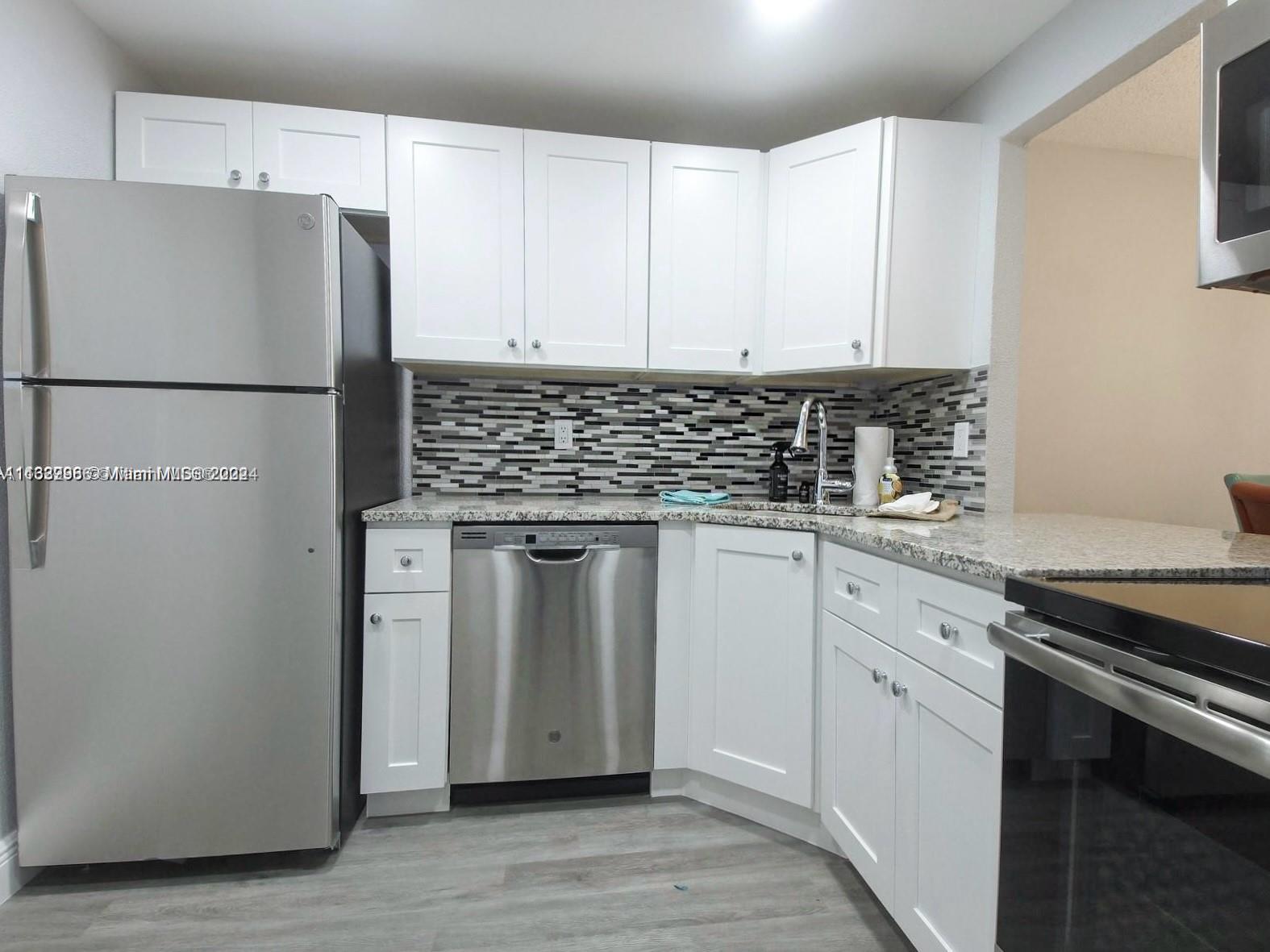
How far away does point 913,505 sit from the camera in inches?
71.6

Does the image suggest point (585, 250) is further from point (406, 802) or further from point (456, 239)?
point (406, 802)

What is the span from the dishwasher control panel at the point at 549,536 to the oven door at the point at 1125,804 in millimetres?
1112

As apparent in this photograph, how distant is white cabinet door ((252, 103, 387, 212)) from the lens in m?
1.93

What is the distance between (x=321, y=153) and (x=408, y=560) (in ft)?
4.47

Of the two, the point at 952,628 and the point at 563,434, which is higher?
the point at 563,434

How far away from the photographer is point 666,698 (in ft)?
6.24

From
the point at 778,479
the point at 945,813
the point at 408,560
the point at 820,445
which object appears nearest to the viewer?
the point at 945,813

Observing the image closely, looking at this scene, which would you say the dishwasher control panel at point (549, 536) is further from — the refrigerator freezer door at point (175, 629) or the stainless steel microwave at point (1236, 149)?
the stainless steel microwave at point (1236, 149)

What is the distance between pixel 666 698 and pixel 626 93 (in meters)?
2.08

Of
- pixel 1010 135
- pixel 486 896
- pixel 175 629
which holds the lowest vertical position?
pixel 486 896

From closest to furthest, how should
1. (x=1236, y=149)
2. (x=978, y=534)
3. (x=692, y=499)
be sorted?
(x=1236, y=149)
(x=978, y=534)
(x=692, y=499)

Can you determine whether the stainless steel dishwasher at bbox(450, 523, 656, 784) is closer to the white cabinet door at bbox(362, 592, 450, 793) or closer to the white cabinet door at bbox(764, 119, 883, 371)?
the white cabinet door at bbox(362, 592, 450, 793)

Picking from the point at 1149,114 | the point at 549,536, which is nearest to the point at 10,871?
the point at 549,536

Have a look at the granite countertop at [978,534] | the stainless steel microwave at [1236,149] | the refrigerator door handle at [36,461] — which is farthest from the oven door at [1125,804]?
the refrigerator door handle at [36,461]
